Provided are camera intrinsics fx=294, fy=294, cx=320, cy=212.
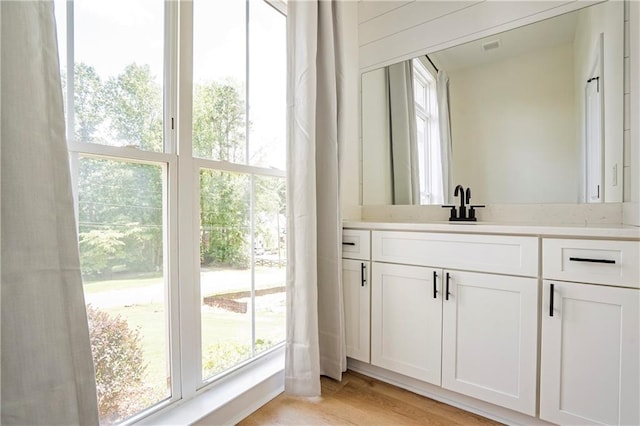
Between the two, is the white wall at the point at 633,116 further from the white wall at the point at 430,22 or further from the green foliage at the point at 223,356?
the green foliage at the point at 223,356

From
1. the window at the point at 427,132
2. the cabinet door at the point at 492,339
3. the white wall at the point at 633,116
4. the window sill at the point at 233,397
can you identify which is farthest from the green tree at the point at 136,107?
the white wall at the point at 633,116

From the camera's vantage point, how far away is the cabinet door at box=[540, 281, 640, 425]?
1059mm

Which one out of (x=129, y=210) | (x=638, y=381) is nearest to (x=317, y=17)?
(x=129, y=210)

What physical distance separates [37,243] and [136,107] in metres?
0.63

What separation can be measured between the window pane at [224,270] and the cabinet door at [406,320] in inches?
28.0

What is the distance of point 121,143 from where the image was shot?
1.06m

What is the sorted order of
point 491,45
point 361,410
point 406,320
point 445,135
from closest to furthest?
point 361,410 → point 406,320 → point 491,45 → point 445,135

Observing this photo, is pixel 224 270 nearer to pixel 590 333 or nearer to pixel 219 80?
pixel 219 80

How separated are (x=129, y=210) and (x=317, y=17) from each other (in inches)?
52.9

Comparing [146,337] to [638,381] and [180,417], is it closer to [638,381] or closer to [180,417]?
[180,417]

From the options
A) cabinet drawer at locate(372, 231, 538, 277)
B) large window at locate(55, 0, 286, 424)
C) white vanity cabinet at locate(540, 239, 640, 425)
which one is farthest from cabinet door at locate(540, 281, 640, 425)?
large window at locate(55, 0, 286, 424)

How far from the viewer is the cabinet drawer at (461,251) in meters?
1.25

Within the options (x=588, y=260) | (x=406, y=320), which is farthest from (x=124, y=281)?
(x=588, y=260)

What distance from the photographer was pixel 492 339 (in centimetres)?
132
